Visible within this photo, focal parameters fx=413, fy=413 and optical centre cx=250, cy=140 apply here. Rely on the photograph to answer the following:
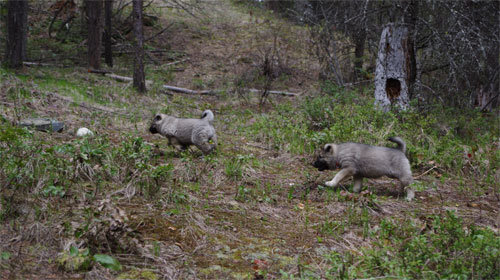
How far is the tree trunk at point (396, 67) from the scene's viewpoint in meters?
10.5

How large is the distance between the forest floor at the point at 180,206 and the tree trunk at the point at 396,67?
312 cm

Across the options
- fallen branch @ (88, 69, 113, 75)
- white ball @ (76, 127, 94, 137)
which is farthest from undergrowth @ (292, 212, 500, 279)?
fallen branch @ (88, 69, 113, 75)

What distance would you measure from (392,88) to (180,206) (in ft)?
24.8

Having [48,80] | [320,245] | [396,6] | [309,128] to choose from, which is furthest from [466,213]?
[48,80]

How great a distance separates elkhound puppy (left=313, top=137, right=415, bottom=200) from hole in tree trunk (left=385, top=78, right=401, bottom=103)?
4.34m

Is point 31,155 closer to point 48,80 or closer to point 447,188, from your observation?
point 447,188

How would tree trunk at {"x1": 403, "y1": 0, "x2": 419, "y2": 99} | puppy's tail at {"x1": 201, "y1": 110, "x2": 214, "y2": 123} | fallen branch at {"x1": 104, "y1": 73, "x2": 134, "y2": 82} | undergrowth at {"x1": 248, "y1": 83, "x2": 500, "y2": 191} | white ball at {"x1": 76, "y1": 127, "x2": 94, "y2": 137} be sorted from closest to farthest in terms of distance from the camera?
undergrowth at {"x1": 248, "y1": 83, "x2": 500, "y2": 191} → white ball at {"x1": 76, "y1": 127, "x2": 94, "y2": 137} → puppy's tail at {"x1": 201, "y1": 110, "x2": 214, "y2": 123} → tree trunk at {"x1": 403, "y1": 0, "x2": 419, "y2": 99} → fallen branch at {"x1": 104, "y1": 73, "x2": 134, "y2": 82}

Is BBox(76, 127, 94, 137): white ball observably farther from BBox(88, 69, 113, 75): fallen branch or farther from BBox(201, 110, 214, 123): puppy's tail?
BBox(88, 69, 113, 75): fallen branch

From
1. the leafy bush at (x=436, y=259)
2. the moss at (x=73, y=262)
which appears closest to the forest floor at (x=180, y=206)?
the moss at (x=73, y=262)

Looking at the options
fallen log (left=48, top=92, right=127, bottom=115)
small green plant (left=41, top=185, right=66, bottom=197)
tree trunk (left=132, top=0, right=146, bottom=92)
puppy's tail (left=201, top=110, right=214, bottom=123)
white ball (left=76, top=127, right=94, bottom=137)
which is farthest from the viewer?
tree trunk (left=132, top=0, right=146, bottom=92)

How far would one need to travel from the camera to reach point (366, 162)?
21.1 ft

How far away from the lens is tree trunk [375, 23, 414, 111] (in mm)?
10500

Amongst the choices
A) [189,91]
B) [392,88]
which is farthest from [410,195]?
[189,91]

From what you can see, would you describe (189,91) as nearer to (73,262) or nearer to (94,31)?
(94,31)
